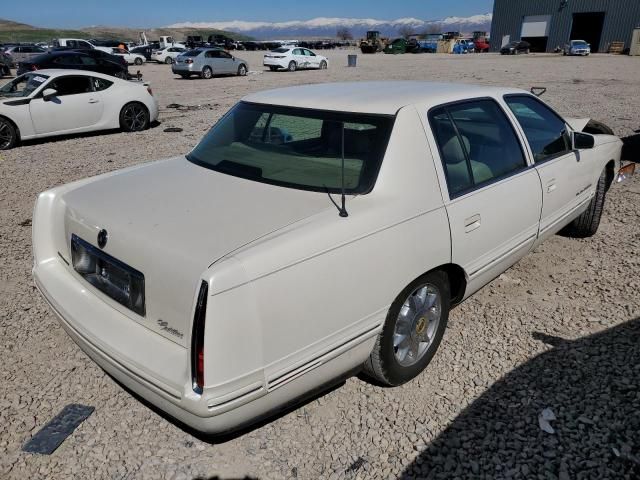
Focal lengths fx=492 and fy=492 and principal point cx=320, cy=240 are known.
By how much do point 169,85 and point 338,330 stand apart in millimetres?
21822

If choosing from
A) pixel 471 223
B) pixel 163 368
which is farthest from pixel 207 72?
pixel 163 368

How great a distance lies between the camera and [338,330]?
222 cm

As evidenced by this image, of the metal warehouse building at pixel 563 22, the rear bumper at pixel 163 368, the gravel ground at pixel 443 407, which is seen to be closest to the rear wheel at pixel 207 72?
the gravel ground at pixel 443 407

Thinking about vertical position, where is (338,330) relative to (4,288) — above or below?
above

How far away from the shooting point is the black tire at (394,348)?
8.26 ft

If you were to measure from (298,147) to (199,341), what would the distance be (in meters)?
1.61

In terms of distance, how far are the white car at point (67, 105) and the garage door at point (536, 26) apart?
56.9m

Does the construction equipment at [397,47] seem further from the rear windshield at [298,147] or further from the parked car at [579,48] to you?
the rear windshield at [298,147]

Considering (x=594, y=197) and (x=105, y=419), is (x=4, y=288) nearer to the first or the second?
(x=105, y=419)

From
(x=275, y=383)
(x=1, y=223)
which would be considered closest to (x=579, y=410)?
(x=275, y=383)

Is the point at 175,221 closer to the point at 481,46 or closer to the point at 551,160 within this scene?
the point at 551,160

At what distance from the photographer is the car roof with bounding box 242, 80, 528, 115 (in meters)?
2.86

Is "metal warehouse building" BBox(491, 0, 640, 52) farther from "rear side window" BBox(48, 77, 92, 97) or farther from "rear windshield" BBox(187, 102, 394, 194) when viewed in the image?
"rear windshield" BBox(187, 102, 394, 194)

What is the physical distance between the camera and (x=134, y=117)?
10.7 meters
